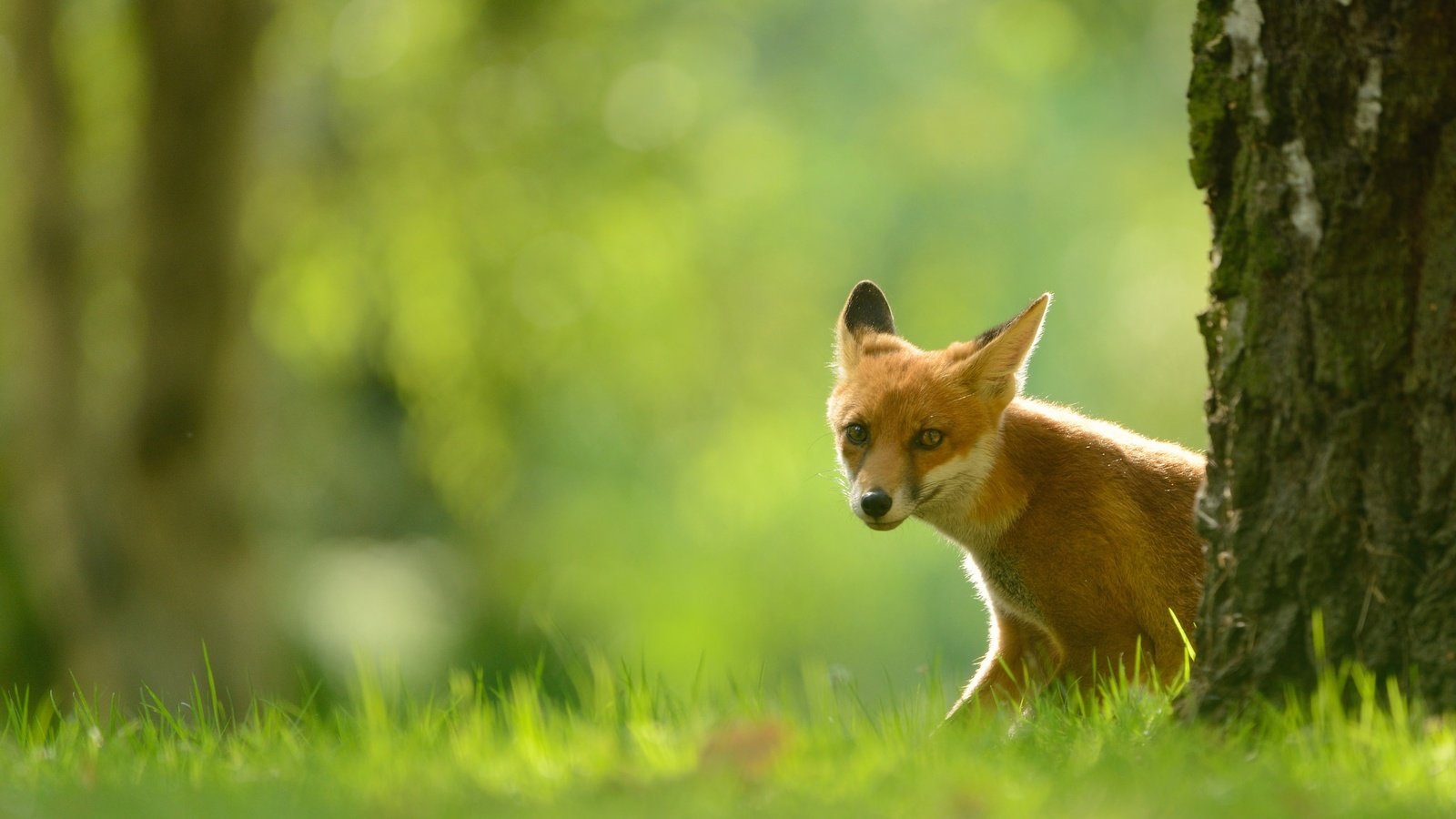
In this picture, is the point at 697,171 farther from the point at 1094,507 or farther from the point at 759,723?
the point at 759,723

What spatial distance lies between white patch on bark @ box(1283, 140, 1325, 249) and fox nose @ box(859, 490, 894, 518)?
200 cm

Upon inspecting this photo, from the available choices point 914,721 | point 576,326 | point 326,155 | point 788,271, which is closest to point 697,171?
point 576,326

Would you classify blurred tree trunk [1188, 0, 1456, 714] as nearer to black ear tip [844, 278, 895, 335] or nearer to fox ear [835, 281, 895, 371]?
fox ear [835, 281, 895, 371]

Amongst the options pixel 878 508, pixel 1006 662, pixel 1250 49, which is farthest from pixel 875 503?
pixel 1250 49

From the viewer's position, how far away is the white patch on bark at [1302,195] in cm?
409

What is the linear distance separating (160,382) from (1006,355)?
8.00 metres

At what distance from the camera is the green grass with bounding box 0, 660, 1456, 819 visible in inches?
132

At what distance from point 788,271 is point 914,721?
56.9 ft

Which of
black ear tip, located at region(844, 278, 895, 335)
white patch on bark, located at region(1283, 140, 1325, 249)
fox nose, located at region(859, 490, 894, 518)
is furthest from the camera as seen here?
black ear tip, located at region(844, 278, 895, 335)

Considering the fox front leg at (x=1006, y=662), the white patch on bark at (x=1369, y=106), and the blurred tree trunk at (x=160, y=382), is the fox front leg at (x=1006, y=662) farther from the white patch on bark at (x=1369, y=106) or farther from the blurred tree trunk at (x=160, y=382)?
the blurred tree trunk at (x=160, y=382)

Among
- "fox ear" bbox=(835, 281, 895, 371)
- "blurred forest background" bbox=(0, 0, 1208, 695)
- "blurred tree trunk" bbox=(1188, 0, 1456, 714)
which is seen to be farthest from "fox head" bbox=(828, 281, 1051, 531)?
"blurred tree trunk" bbox=(1188, 0, 1456, 714)

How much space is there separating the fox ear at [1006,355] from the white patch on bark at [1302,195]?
1830 millimetres

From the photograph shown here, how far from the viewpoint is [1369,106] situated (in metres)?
4.01

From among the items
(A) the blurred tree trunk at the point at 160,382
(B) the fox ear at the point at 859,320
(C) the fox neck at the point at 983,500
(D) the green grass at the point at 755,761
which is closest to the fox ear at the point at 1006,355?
(C) the fox neck at the point at 983,500
